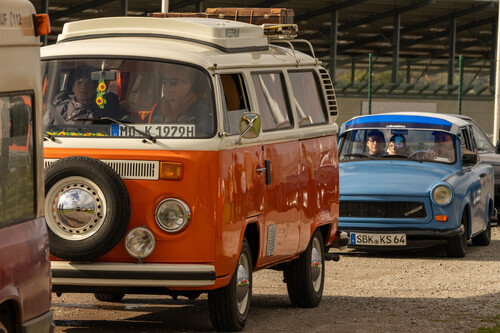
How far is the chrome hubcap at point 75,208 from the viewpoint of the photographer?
807 centimetres

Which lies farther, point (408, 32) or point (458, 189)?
point (408, 32)

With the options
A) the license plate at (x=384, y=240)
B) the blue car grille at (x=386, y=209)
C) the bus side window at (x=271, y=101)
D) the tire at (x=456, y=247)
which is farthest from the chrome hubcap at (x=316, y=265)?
the tire at (x=456, y=247)

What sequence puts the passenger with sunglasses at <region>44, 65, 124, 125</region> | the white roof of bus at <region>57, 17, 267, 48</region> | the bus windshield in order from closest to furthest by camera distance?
1. the bus windshield
2. the passenger with sunglasses at <region>44, 65, 124, 125</region>
3. the white roof of bus at <region>57, 17, 267, 48</region>

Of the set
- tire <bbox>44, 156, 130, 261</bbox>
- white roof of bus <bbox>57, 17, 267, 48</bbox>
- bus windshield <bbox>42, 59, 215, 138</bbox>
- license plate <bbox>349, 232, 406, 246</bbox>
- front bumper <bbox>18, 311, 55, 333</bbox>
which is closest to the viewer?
front bumper <bbox>18, 311, 55, 333</bbox>

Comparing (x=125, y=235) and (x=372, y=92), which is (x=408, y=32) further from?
(x=125, y=235)

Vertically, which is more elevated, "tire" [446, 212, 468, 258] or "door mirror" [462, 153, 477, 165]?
"door mirror" [462, 153, 477, 165]

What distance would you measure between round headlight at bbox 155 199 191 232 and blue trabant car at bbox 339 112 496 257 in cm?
616

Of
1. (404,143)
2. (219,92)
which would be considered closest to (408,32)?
(404,143)

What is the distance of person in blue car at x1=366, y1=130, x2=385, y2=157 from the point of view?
15898 millimetres

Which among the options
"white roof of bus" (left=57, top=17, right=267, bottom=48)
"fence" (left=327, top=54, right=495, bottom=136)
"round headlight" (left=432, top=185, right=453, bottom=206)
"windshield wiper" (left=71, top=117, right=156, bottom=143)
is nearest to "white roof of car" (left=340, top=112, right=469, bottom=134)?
"round headlight" (left=432, top=185, right=453, bottom=206)

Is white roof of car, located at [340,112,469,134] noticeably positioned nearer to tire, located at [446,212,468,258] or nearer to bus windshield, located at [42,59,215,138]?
tire, located at [446,212,468,258]

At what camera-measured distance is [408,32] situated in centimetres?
5650

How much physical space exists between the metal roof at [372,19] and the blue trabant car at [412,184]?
2024 centimetres

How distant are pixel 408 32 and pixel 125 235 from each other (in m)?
49.5
